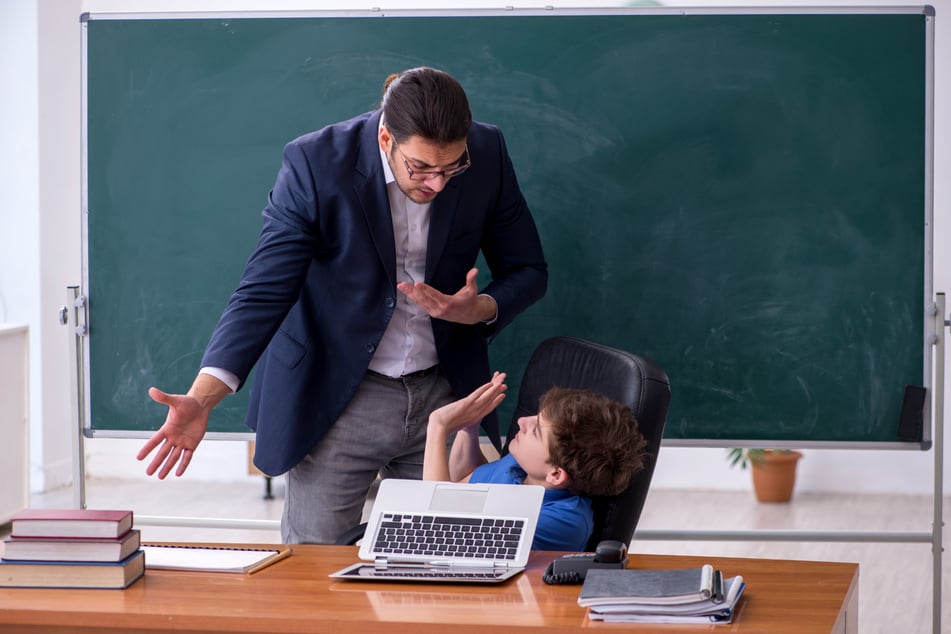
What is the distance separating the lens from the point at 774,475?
5340mm

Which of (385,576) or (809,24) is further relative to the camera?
(809,24)

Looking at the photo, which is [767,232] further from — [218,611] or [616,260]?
[218,611]

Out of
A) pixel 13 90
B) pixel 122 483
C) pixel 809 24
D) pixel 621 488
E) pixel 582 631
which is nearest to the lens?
pixel 582 631

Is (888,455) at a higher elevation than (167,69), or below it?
below

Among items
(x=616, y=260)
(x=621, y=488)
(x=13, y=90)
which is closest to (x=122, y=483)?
(x=13, y=90)

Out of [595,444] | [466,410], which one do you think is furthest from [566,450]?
[466,410]

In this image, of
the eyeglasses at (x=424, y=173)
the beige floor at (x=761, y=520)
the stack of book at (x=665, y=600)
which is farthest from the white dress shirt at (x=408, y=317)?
the beige floor at (x=761, y=520)

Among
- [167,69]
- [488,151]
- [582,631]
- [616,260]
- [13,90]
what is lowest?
[582,631]

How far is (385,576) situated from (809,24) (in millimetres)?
1955

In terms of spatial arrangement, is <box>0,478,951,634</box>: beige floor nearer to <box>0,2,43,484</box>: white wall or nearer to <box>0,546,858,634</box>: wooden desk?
<box>0,2,43,484</box>: white wall

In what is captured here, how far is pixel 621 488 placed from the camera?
84.5 inches

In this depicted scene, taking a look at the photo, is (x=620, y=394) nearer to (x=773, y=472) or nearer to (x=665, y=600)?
(x=665, y=600)

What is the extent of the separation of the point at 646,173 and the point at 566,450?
3.70ft

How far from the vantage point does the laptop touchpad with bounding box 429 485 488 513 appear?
74.9 inches
